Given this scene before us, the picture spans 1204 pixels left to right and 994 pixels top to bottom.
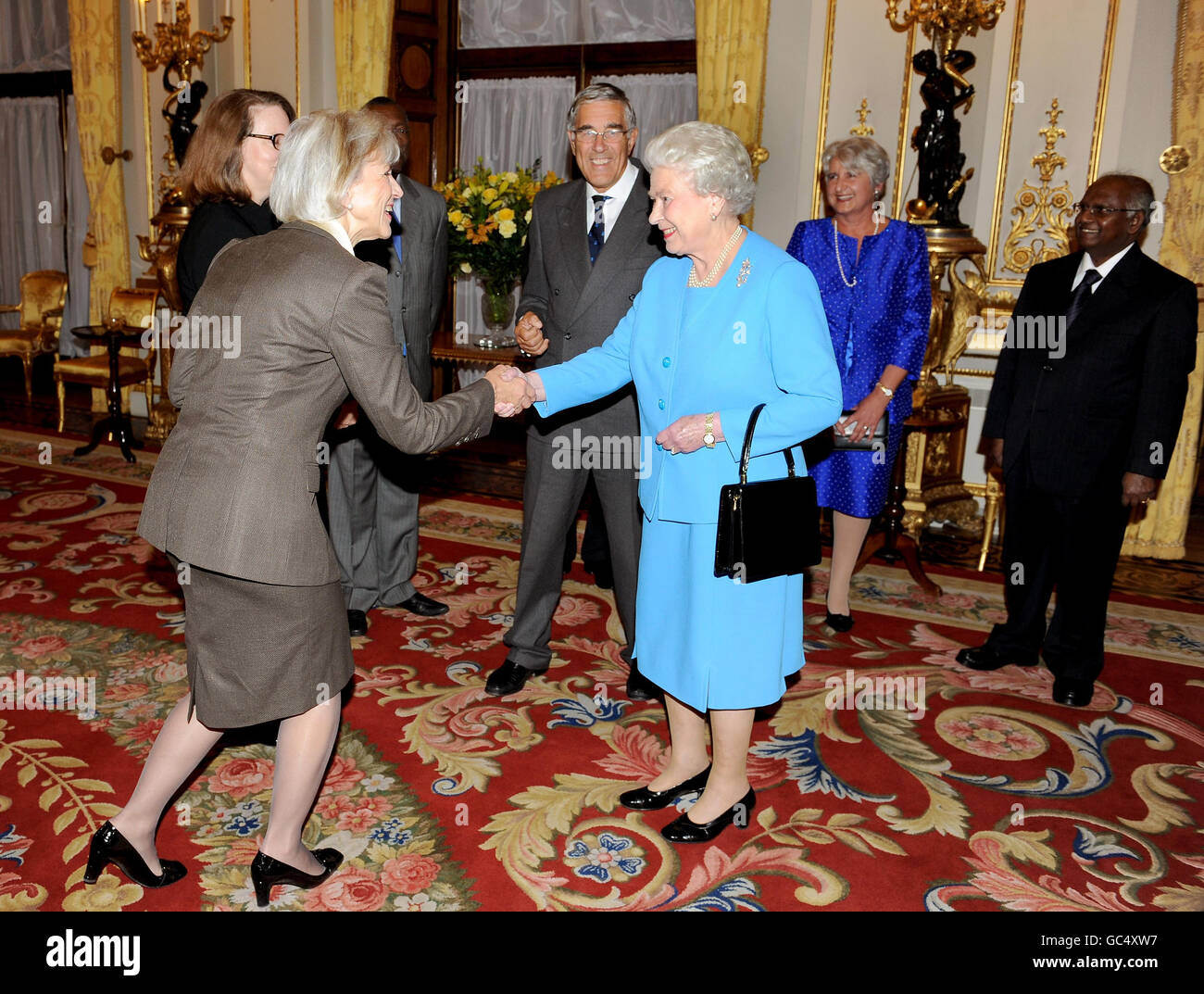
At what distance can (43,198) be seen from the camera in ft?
37.8

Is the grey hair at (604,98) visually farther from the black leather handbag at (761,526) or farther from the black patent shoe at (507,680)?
the black patent shoe at (507,680)

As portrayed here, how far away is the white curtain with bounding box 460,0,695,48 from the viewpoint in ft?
26.9

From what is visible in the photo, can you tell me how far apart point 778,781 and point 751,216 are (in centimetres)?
458

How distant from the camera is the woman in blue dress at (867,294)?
418 cm

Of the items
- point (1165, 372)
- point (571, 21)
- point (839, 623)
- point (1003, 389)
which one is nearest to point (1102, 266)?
point (1165, 372)

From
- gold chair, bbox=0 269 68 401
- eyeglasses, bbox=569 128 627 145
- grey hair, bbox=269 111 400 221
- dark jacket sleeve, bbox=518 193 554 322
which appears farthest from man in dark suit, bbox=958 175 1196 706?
gold chair, bbox=0 269 68 401

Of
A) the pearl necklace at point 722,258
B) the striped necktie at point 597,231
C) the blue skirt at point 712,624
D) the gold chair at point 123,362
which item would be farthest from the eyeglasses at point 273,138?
the gold chair at point 123,362

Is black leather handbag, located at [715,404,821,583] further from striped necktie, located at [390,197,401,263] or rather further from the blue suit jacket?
striped necktie, located at [390,197,401,263]

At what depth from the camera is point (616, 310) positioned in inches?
138

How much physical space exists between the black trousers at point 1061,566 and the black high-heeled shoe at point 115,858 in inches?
124

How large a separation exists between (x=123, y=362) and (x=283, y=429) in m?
6.33

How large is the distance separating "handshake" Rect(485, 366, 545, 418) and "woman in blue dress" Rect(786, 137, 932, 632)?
167cm

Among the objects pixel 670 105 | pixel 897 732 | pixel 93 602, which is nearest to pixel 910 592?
pixel 897 732

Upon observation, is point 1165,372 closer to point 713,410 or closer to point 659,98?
point 713,410
